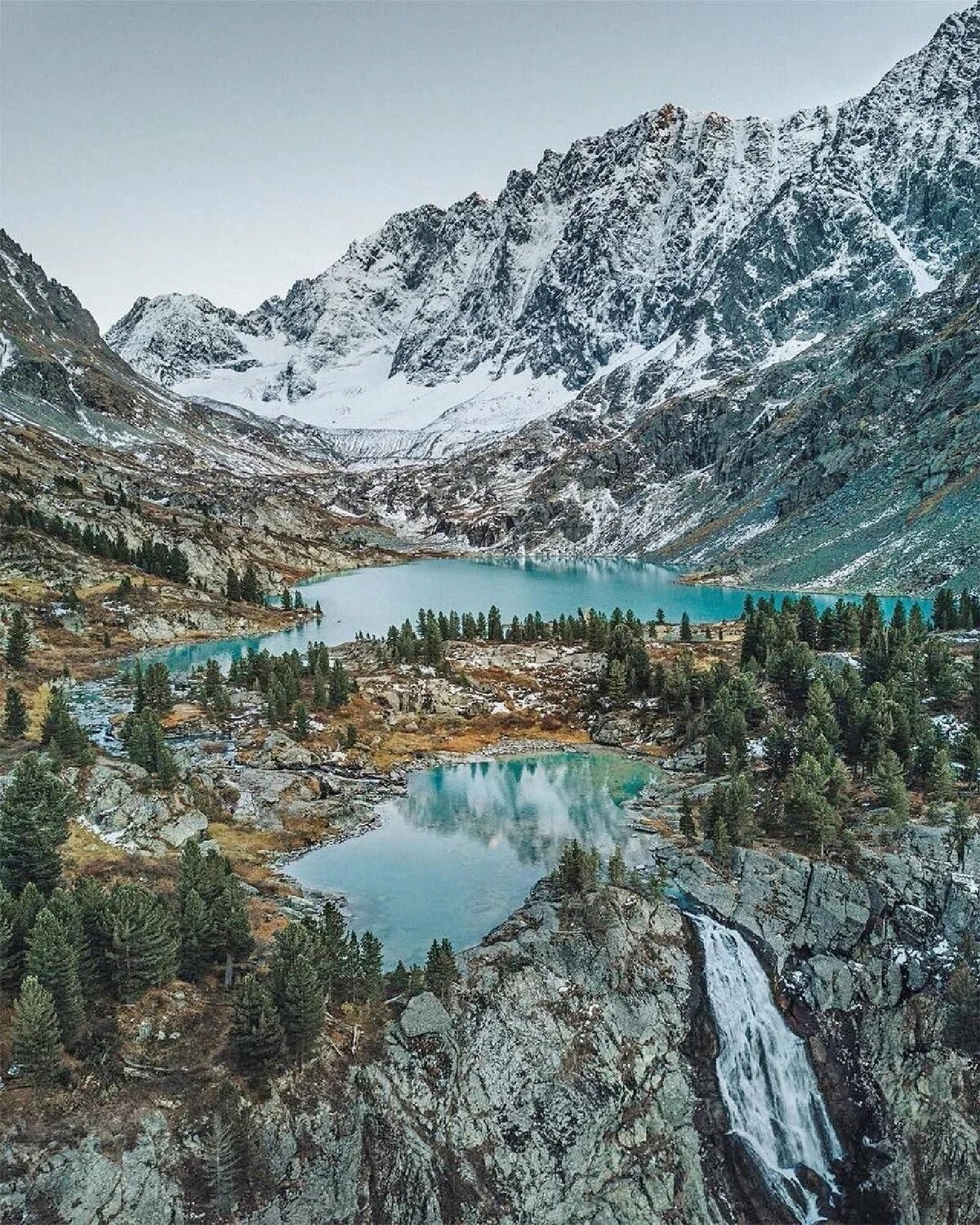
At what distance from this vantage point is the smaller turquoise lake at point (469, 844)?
52469 mm

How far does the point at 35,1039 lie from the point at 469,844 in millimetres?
35611

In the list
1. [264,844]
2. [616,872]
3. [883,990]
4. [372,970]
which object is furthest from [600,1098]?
[264,844]

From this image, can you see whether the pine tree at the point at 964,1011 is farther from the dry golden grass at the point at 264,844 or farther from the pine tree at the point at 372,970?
the dry golden grass at the point at 264,844

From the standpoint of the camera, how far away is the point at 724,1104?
41.9 m

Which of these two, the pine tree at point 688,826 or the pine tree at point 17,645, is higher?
the pine tree at point 17,645

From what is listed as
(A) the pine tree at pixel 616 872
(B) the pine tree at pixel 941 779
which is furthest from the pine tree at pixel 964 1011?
(A) the pine tree at pixel 616 872

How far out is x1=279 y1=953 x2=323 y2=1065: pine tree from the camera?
3731 cm

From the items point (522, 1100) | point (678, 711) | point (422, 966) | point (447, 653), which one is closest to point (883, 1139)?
point (522, 1100)

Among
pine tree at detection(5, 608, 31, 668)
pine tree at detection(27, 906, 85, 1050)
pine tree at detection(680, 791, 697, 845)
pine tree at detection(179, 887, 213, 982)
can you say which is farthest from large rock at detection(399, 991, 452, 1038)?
pine tree at detection(5, 608, 31, 668)

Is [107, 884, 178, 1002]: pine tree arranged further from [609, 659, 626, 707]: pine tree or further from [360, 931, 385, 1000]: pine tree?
[609, 659, 626, 707]: pine tree

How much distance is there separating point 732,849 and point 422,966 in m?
21.0

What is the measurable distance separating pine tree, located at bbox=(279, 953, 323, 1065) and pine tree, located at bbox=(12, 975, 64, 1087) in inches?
347

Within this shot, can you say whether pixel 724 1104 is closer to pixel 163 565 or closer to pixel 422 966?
pixel 422 966

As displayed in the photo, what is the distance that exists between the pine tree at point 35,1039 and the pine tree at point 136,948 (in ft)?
15.1
